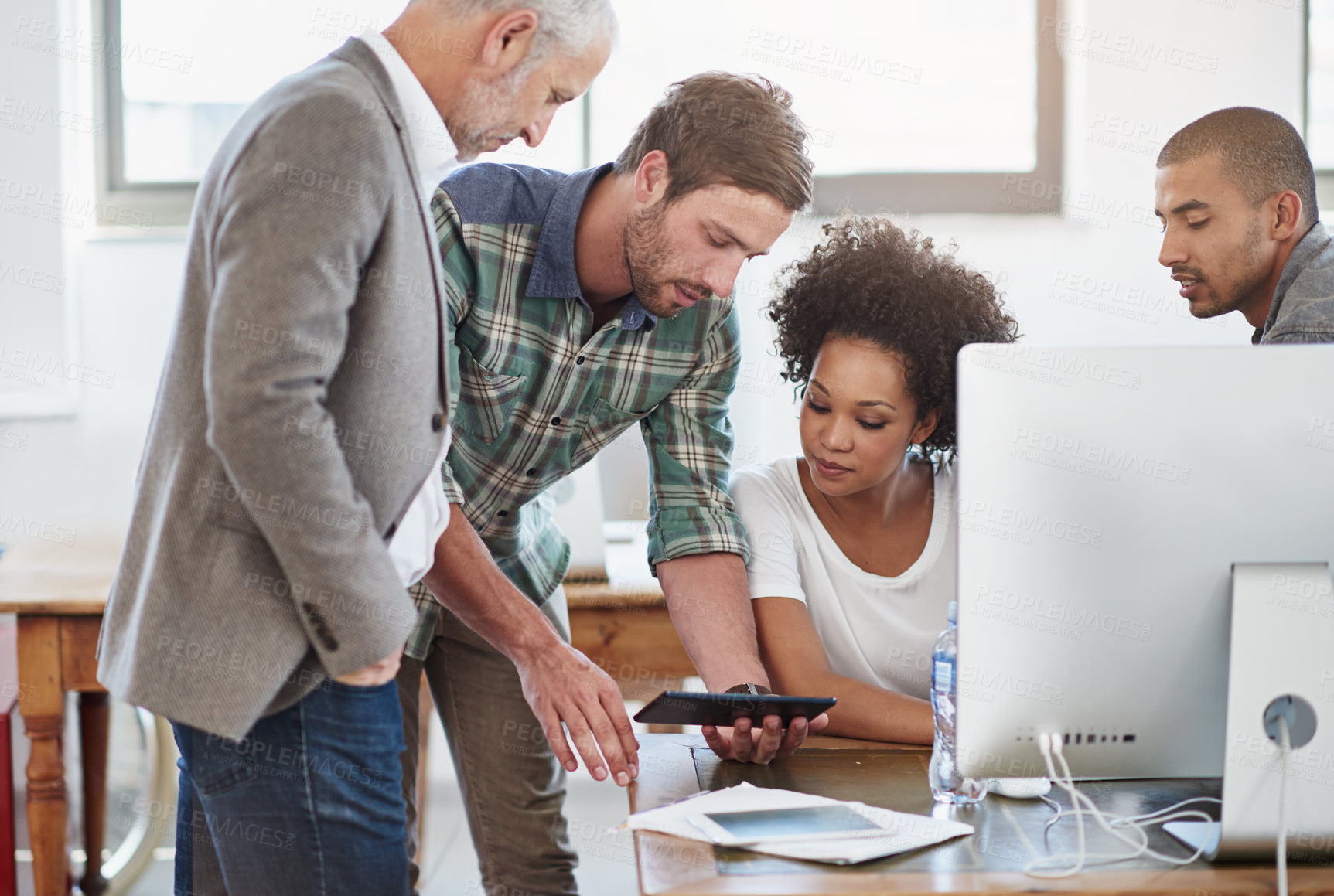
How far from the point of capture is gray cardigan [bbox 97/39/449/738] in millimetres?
801

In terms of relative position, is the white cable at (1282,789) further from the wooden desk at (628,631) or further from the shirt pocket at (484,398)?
the wooden desk at (628,631)

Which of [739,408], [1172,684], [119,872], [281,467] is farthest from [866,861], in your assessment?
[119,872]

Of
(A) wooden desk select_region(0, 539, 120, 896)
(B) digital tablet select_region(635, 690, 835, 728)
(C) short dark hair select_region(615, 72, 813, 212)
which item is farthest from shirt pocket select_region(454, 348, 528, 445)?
(A) wooden desk select_region(0, 539, 120, 896)

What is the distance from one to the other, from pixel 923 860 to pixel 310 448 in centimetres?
58

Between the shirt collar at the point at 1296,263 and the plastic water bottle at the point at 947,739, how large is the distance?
30.9 inches

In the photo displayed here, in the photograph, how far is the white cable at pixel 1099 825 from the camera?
2.92 ft

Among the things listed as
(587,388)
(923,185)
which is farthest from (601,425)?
(923,185)

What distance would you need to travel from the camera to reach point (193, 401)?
873 millimetres

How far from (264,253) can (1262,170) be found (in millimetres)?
1485

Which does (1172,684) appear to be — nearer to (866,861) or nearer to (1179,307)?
(866,861)

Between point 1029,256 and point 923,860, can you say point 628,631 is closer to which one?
point 923,860

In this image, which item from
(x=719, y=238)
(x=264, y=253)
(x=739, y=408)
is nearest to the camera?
(x=264, y=253)

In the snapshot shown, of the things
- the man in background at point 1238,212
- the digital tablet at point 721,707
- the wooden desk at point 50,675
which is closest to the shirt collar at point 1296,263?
the man in background at point 1238,212

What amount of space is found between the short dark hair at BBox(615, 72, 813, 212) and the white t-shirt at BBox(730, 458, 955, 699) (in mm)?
445
